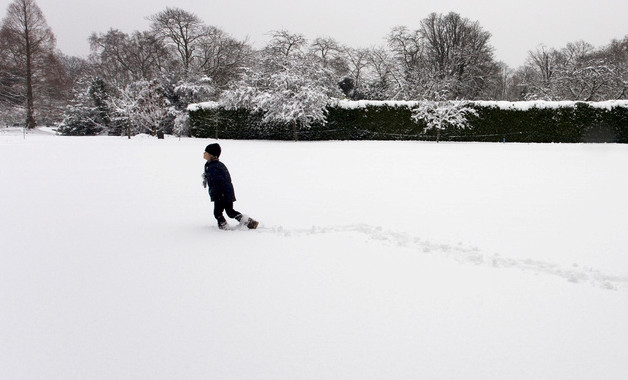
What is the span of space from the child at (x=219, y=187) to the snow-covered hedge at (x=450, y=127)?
61.0ft

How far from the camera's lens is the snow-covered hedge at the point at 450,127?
20.0 metres

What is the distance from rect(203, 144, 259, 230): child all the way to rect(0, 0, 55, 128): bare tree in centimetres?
3698

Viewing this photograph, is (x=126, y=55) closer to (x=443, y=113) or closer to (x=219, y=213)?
(x=443, y=113)

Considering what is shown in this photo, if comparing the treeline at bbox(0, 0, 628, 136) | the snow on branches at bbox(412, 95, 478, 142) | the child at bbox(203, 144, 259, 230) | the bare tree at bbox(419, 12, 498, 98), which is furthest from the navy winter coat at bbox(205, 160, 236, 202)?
the bare tree at bbox(419, 12, 498, 98)

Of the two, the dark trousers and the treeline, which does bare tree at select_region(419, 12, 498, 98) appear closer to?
the treeline

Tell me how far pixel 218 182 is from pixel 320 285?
Result: 259 cm

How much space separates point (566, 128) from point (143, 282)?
23195 mm

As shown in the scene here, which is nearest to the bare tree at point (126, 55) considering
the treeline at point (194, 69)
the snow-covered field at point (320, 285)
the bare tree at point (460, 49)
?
the treeline at point (194, 69)

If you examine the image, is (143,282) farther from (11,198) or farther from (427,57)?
(427,57)

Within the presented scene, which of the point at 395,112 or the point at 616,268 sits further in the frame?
the point at 395,112

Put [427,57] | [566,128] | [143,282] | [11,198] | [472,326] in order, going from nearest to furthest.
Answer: [472,326] → [143,282] → [11,198] → [566,128] → [427,57]

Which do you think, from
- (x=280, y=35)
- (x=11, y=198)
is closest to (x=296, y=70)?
(x=280, y=35)

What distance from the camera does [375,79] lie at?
129ft

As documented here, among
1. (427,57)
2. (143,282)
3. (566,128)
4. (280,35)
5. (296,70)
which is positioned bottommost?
(143,282)
